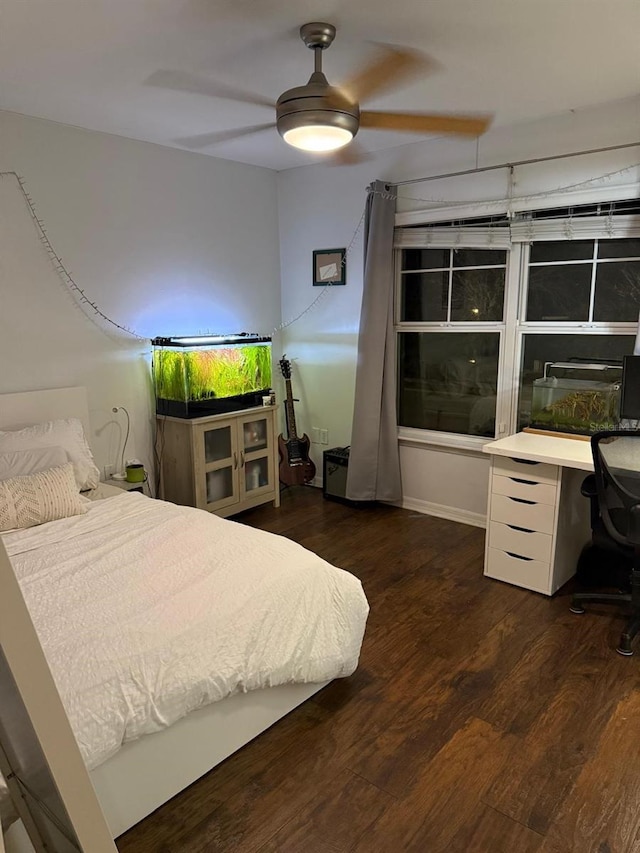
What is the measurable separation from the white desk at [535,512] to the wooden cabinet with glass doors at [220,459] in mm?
1689

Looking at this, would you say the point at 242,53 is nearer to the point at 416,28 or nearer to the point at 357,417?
the point at 416,28

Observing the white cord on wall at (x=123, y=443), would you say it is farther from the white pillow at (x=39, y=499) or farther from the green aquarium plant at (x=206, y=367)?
the white pillow at (x=39, y=499)

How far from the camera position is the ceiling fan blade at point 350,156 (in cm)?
370

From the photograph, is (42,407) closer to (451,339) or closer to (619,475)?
(451,339)

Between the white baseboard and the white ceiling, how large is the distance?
243cm

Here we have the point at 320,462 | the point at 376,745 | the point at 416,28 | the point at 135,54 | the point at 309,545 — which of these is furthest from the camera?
the point at 320,462

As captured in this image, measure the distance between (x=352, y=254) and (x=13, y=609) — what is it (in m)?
3.88

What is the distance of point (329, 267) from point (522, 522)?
2385 millimetres

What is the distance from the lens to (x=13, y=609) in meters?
0.71

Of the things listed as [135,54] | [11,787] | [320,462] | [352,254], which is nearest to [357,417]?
[320,462]

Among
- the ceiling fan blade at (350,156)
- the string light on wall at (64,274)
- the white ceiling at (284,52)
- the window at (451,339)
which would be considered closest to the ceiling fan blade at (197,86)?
the white ceiling at (284,52)

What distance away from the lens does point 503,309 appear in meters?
3.67

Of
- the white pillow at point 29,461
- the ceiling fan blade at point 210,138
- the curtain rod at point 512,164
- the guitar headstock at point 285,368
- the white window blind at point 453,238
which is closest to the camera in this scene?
the white pillow at point 29,461

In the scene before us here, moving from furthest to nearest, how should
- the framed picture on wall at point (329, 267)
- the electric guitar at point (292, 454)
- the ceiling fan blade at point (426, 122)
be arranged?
the electric guitar at point (292, 454)
the framed picture on wall at point (329, 267)
the ceiling fan blade at point (426, 122)
